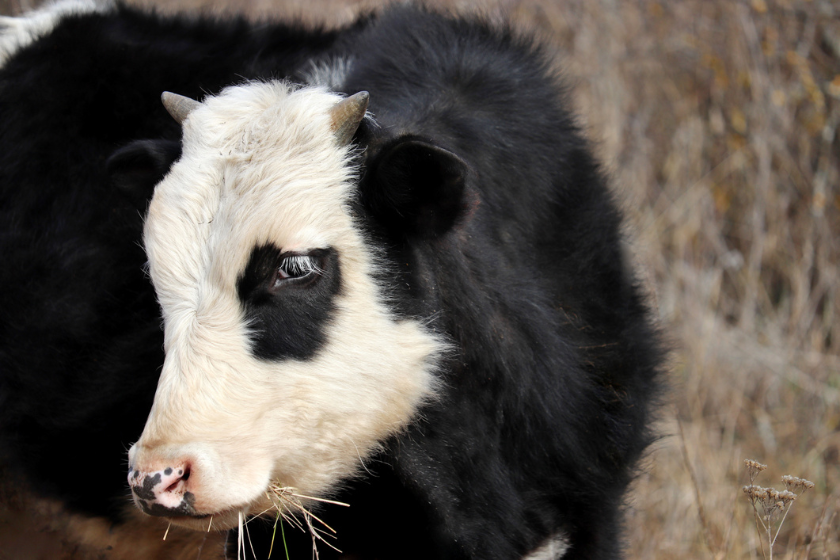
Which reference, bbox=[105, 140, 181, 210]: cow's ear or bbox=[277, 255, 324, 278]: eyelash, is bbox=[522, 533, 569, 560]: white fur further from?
bbox=[105, 140, 181, 210]: cow's ear

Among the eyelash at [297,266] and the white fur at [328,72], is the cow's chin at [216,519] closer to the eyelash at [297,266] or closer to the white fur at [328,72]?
the eyelash at [297,266]

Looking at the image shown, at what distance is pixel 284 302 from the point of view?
2.29 meters

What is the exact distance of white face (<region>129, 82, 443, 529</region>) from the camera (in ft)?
7.09

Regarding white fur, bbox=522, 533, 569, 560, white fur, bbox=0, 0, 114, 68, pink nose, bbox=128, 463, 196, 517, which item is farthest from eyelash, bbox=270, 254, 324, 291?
white fur, bbox=0, 0, 114, 68

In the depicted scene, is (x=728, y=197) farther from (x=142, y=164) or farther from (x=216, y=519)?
(x=216, y=519)

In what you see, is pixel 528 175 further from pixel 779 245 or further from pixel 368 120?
pixel 779 245

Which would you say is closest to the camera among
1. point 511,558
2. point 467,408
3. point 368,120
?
point 368,120

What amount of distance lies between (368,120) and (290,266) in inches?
23.2

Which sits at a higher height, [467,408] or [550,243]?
[550,243]

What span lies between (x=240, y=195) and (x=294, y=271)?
29cm

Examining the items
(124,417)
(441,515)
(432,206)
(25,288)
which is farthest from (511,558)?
(25,288)

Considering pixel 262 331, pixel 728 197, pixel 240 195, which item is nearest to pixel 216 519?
pixel 262 331

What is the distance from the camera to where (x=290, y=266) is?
2.30 meters

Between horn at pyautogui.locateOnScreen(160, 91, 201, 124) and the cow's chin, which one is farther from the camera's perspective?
horn at pyautogui.locateOnScreen(160, 91, 201, 124)
